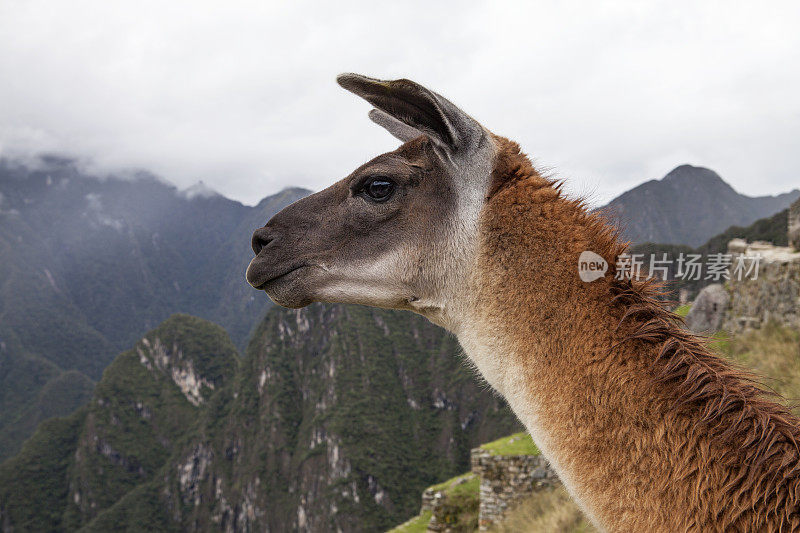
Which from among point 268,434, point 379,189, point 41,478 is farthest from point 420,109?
point 41,478

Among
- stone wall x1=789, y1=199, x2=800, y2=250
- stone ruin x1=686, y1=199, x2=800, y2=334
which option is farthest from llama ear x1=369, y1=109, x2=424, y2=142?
stone wall x1=789, y1=199, x2=800, y2=250

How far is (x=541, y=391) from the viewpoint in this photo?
1896 mm

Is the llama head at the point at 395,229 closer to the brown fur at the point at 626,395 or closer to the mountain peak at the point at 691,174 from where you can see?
the brown fur at the point at 626,395

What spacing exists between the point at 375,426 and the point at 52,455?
87722mm

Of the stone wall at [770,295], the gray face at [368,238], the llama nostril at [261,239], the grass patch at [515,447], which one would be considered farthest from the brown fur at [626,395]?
the stone wall at [770,295]

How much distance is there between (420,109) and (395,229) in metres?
0.54

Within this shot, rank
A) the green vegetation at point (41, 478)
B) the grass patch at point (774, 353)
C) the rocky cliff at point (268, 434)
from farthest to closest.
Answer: the green vegetation at point (41, 478)
the rocky cliff at point (268, 434)
the grass patch at point (774, 353)

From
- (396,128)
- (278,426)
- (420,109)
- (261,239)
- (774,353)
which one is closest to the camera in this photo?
(420,109)

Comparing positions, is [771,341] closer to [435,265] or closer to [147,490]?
[435,265]

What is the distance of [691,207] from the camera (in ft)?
Answer: 463

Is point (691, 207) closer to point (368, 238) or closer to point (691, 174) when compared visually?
point (691, 174)

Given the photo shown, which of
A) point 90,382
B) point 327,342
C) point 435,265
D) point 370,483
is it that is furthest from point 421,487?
point 90,382

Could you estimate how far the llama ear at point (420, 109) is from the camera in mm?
2033

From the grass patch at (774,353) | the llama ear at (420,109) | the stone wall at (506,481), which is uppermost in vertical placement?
the llama ear at (420,109)
